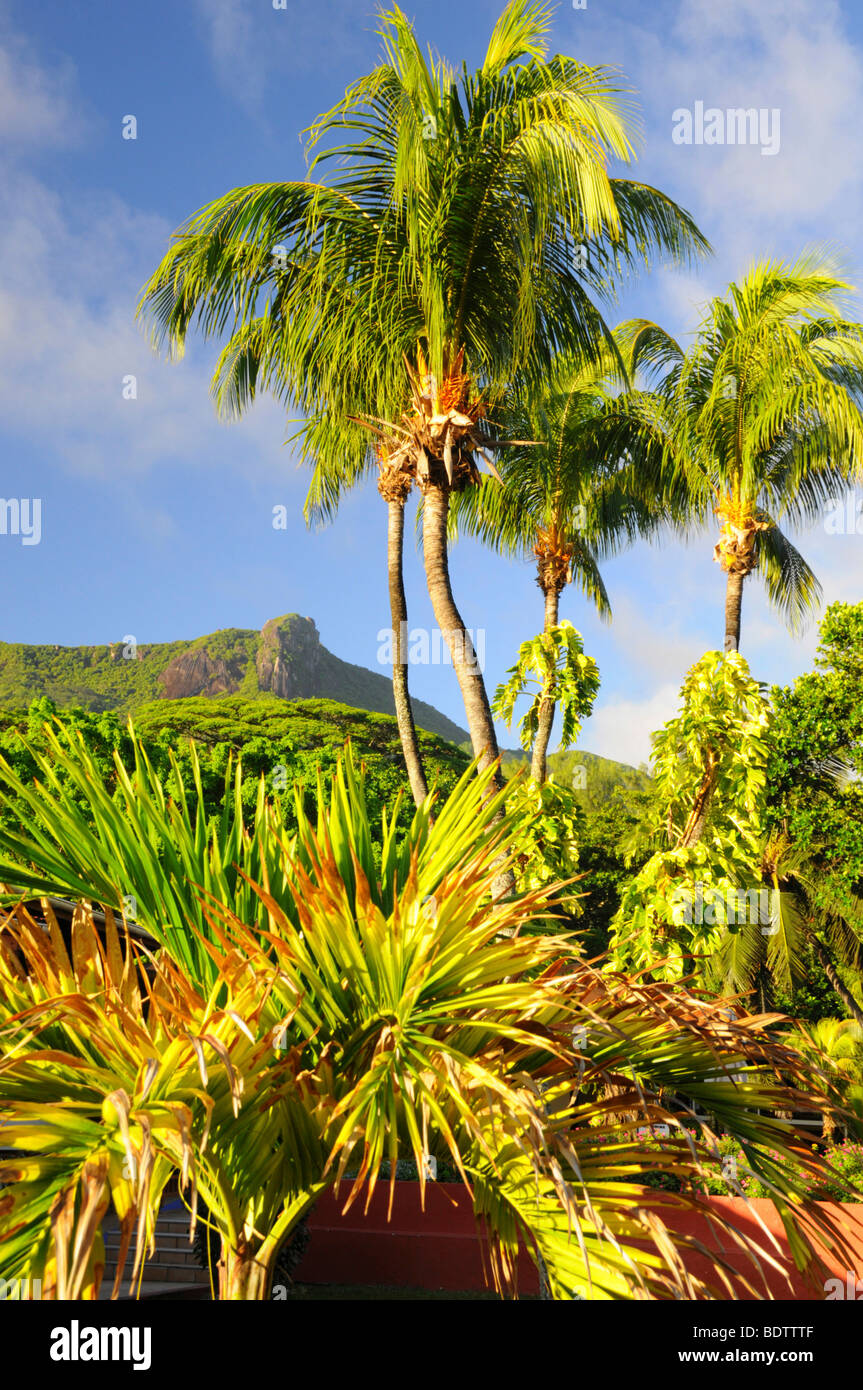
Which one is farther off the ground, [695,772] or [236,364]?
[236,364]

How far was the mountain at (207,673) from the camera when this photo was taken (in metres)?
60.2

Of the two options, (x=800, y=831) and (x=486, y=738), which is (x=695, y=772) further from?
(x=800, y=831)

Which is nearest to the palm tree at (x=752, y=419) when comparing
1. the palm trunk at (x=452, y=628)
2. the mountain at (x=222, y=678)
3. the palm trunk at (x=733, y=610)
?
the palm trunk at (x=733, y=610)

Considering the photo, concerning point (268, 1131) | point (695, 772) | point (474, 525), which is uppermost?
point (474, 525)

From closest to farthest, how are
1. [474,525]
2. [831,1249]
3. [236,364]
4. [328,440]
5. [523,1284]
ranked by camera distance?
[831,1249]
[523,1284]
[236,364]
[328,440]
[474,525]

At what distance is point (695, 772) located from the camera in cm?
951

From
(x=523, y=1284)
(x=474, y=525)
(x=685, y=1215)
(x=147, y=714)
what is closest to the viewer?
(x=685, y=1215)

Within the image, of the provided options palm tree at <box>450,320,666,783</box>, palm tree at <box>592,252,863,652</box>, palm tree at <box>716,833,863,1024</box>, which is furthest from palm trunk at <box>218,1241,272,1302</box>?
palm tree at <box>716,833,863,1024</box>

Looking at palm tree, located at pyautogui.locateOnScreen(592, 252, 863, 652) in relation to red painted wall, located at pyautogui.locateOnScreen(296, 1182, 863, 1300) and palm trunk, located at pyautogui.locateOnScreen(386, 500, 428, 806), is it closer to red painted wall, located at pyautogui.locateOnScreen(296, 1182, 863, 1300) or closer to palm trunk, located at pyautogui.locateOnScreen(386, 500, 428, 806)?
palm trunk, located at pyautogui.locateOnScreen(386, 500, 428, 806)

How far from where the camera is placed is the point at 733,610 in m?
14.0

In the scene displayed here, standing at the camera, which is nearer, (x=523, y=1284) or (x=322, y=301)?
(x=523, y=1284)

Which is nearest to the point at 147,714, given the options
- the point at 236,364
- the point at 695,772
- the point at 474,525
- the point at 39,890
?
the point at 474,525

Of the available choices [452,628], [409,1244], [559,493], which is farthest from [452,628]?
[559,493]
